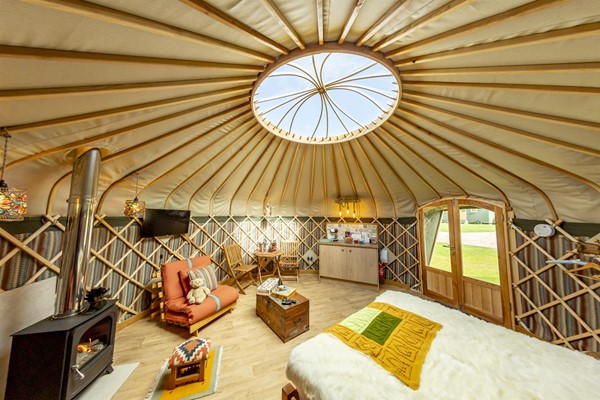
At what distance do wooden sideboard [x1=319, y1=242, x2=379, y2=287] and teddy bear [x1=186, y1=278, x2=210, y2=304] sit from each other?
9.29 feet

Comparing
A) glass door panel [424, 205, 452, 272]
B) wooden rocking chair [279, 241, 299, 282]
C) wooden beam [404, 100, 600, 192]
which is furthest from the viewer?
wooden rocking chair [279, 241, 299, 282]

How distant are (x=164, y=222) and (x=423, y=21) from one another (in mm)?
4226

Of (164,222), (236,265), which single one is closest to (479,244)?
(236,265)

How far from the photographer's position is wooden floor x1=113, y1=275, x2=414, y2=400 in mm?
2008

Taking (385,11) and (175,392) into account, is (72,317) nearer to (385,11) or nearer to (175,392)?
(175,392)

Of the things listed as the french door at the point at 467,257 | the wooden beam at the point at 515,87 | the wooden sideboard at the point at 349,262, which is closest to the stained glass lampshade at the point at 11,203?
the wooden beam at the point at 515,87

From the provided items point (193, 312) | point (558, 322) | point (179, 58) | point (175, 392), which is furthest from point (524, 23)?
point (193, 312)

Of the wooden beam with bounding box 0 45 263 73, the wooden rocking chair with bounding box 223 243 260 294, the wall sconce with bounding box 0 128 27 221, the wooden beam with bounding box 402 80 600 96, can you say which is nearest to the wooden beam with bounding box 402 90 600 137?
the wooden beam with bounding box 402 80 600 96

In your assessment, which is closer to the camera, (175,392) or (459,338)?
(459,338)

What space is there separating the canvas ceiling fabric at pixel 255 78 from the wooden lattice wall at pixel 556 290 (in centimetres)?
40

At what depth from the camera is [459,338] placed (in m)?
1.72

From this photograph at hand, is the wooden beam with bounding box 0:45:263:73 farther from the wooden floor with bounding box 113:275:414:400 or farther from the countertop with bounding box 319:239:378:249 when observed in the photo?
the countertop with bounding box 319:239:378:249

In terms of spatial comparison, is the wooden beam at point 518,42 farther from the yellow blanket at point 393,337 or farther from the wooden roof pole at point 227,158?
the yellow blanket at point 393,337

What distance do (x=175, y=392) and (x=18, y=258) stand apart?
216cm
